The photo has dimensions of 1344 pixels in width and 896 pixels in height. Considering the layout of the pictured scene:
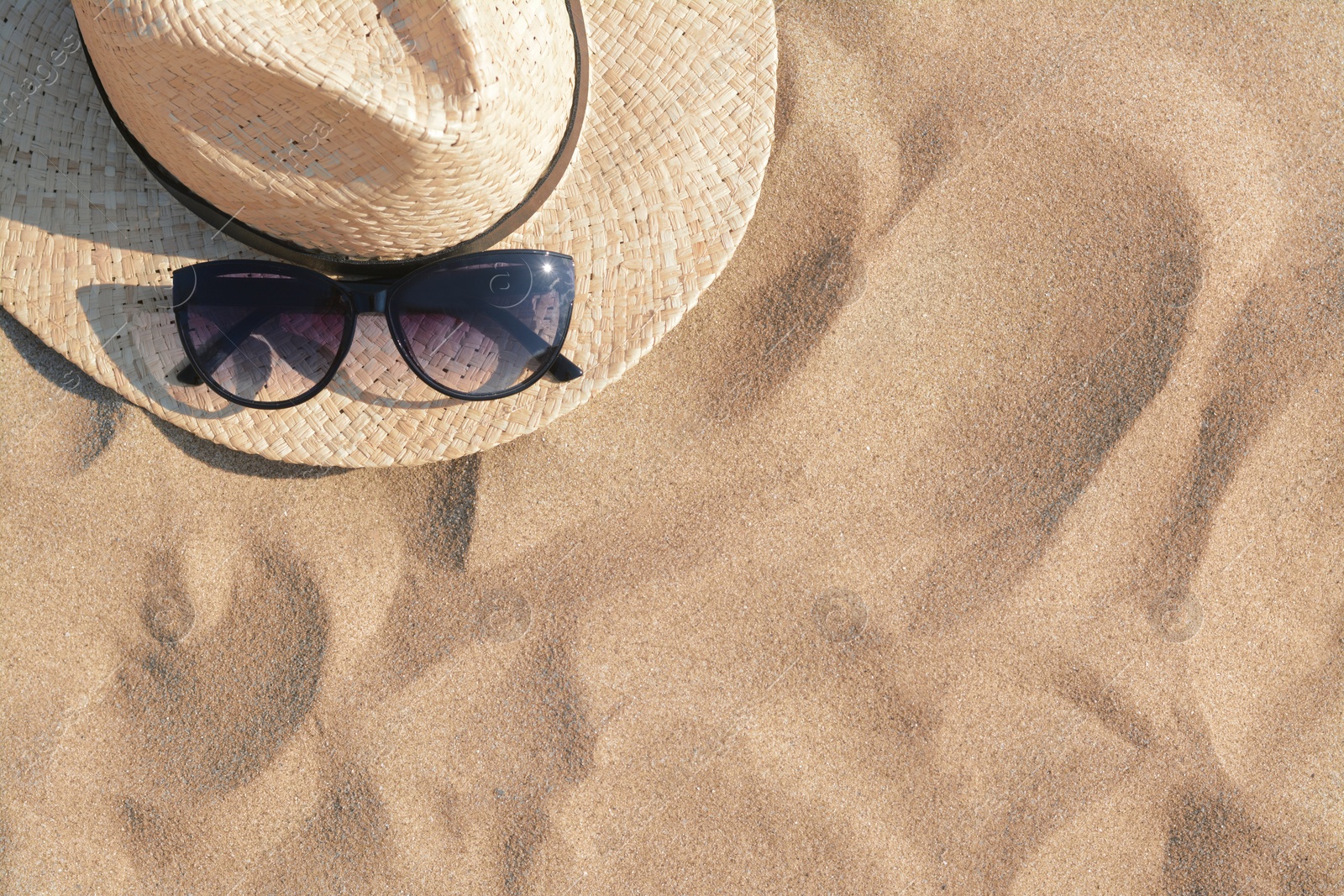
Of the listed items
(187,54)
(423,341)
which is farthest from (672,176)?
(187,54)

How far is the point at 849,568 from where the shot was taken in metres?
2.20

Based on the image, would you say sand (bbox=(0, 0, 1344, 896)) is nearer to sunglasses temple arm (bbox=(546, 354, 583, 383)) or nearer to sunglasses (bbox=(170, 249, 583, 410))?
sunglasses temple arm (bbox=(546, 354, 583, 383))

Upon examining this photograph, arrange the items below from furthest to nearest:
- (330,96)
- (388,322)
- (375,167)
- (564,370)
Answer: (564,370) < (388,322) < (375,167) < (330,96)

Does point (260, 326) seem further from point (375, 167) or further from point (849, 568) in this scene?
point (849, 568)

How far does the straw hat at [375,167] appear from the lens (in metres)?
1.37

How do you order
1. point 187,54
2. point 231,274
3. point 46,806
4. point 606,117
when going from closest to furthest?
point 187,54, point 231,274, point 606,117, point 46,806

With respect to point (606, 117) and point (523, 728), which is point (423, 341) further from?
point (523, 728)

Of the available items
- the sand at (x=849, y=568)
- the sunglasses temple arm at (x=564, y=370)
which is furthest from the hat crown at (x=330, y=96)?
the sand at (x=849, y=568)

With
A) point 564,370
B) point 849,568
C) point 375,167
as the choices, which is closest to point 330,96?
point 375,167

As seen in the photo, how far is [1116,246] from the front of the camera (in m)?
2.23

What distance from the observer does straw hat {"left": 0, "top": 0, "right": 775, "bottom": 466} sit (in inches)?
53.9

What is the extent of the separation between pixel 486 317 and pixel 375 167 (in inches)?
14.4

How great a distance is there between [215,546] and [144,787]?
0.61m

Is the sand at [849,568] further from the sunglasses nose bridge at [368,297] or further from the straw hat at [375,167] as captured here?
the sunglasses nose bridge at [368,297]
